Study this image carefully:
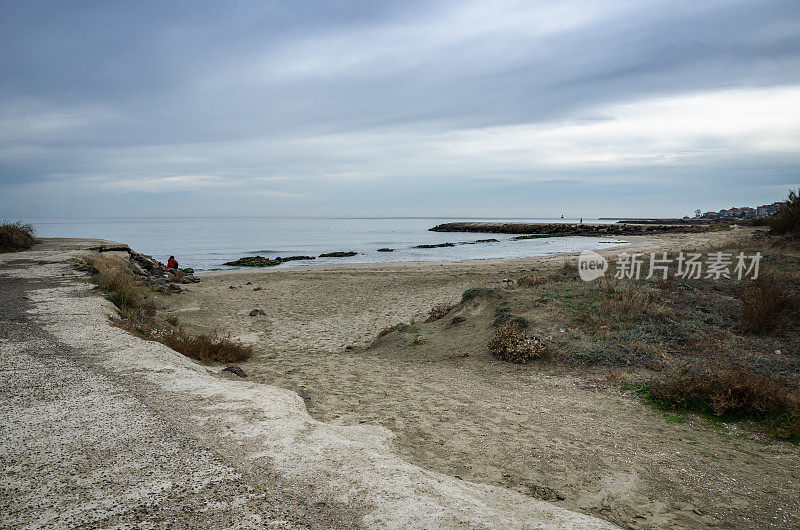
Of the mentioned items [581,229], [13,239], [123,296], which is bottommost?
[123,296]

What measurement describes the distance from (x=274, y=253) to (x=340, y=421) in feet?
136

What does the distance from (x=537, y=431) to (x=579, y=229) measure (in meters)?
79.4

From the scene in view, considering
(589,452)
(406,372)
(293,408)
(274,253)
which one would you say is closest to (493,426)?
(589,452)

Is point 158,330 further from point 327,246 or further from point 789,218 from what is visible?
point 327,246

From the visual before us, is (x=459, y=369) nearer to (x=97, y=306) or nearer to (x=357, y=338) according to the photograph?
(x=357, y=338)

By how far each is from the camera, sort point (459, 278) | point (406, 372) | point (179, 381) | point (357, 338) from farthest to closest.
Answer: point (459, 278), point (357, 338), point (406, 372), point (179, 381)

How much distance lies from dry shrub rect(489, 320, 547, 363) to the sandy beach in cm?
21

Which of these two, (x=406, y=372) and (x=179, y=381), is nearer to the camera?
(x=179, y=381)

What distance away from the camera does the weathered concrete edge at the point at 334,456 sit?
303cm

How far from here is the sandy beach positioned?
371 cm

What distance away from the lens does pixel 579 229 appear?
Result: 256ft

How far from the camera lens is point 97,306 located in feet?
31.6
